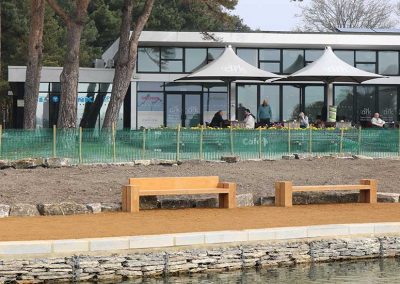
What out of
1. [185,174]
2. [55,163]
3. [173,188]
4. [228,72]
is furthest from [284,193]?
[228,72]

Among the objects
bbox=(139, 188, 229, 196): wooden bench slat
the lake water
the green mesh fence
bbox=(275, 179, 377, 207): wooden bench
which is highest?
the green mesh fence

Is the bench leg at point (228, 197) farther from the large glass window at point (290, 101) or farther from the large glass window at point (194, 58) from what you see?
the large glass window at point (290, 101)

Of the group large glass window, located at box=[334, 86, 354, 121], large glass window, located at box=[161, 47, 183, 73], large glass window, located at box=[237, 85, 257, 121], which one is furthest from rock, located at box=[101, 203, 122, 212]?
large glass window, located at box=[334, 86, 354, 121]

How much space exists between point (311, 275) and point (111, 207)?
5.54 meters

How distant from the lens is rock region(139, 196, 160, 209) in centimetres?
1928

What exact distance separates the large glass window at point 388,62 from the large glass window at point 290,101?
4.02m

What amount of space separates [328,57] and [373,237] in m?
19.4

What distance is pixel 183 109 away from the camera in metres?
41.6

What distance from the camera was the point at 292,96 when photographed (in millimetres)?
42375

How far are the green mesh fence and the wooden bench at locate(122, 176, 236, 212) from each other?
700 centimetres

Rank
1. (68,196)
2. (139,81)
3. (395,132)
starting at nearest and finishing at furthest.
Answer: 1. (68,196)
2. (395,132)
3. (139,81)

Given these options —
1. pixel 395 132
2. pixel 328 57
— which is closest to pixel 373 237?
pixel 395 132

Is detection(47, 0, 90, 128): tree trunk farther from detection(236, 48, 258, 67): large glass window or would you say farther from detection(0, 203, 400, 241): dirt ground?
detection(0, 203, 400, 241): dirt ground

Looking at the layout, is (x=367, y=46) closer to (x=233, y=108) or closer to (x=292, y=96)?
(x=292, y=96)
